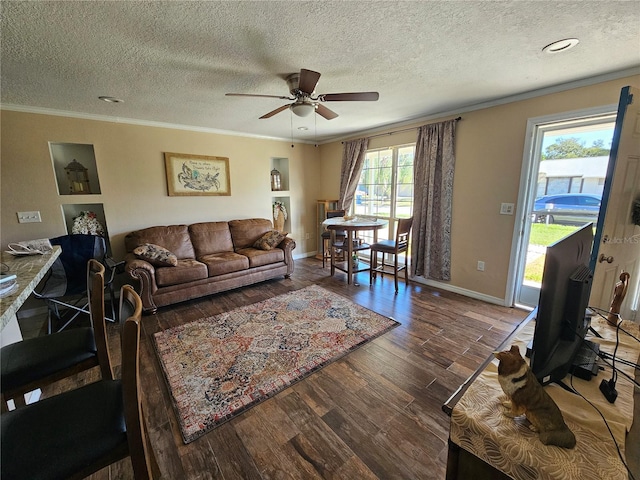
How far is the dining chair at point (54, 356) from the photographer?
3.68 ft

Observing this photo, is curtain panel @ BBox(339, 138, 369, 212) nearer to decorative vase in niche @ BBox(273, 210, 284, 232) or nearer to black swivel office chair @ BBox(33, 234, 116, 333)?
decorative vase in niche @ BBox(273, 210, 284, 232)

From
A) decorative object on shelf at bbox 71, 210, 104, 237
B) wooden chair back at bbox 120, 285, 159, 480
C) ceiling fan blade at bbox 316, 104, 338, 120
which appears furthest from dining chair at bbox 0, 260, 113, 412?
decorative object on shelf at bbox 71, 210, 104, 237

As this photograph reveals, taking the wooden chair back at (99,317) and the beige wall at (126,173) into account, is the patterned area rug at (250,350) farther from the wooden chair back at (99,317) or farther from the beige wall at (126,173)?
the beige wall at (126,173)

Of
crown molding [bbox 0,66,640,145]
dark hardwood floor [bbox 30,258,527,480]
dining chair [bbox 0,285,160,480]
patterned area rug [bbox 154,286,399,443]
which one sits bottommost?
dark hardwood floor [bbox 30,258,527,480]

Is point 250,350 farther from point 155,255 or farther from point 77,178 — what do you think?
point 77,178

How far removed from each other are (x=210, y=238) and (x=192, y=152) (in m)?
1.33

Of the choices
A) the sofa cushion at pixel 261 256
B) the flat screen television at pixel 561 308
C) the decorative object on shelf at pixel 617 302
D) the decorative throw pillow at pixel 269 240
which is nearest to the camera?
the flat screen television at pixel 561 308

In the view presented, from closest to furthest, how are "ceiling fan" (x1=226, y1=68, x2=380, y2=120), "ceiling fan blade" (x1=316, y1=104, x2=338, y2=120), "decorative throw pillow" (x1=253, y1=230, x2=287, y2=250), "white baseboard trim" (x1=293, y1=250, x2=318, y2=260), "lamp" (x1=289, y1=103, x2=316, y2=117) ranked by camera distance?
"ceiling fan" (x1=226, y1=68, x2=380, y2=120) → "lamp" (x1=289, y1=103, x2=316, y2=117) → "ceiling fan blade" (x1=316, y1=104, x2=338, y2=120) → "decorative throw pillow" (x1=253, y1=230, x2=287, y2=250) → "white baseboard trim" (x1=293, y1=250, x2=318, y2=260)

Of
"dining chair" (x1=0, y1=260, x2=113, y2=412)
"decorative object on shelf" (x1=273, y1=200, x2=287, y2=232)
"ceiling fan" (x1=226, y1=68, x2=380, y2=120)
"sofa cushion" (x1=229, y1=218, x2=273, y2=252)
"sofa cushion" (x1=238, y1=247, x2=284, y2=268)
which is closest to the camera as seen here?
"dining chair" (x1=0, y1=260, x2=113, y2=412)

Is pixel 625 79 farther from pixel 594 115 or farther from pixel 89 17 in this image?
pixel 89 17

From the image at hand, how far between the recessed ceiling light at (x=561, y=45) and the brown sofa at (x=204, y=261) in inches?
134

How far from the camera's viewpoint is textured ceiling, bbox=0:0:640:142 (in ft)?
4.68

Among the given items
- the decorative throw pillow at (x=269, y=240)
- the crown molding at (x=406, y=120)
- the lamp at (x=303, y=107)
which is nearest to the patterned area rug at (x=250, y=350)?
the decorative throw pillow at (x=269, y=240)

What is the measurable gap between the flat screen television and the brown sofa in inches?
131
